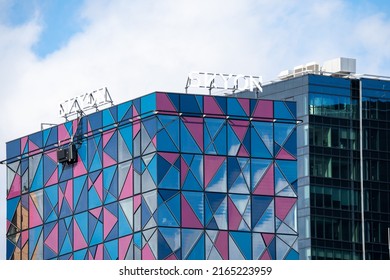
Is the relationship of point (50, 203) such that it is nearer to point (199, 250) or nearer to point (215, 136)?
point (215, 136)

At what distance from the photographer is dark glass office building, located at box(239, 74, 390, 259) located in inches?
7249

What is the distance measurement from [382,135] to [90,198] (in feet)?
154

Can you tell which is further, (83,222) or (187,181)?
(83,222)

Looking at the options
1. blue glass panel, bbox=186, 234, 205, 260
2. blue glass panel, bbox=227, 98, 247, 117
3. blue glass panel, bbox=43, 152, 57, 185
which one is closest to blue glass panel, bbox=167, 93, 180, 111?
blue glass panel, bbox=227, 98, 247, 117

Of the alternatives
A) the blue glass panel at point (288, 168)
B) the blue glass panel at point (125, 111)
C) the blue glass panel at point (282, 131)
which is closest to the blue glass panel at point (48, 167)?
the blue glass panel at point (125, 111)

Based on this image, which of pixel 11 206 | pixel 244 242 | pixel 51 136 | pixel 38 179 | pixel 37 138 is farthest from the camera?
pixel 11 206

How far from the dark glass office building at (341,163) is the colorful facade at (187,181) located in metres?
30.4

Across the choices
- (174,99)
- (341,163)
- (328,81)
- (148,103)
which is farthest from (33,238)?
(328,81)

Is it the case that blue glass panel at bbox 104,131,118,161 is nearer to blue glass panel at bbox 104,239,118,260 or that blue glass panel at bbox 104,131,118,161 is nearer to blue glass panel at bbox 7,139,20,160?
blue glass panel at bbox 104,239,118,260

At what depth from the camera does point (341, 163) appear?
187125 millimetres

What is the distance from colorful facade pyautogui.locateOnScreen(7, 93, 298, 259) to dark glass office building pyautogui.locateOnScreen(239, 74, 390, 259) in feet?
99.8

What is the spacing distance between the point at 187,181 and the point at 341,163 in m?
42.2
